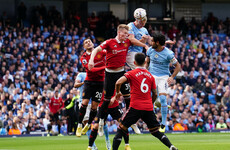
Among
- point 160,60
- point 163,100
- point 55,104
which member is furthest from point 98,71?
point 55,104

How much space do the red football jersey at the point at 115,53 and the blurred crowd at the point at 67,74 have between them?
43.8 ft

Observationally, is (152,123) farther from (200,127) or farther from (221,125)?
(221,125)

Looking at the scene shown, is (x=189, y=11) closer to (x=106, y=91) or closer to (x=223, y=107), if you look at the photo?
(x=223, y=107)

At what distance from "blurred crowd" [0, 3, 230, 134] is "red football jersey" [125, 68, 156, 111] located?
1560 centimetres

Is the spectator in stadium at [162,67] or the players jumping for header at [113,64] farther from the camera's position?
the spectator in stadium at [162,67]

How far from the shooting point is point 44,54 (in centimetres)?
3300

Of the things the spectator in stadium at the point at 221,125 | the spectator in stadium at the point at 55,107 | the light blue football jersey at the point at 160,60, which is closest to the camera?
the light blue football jersey at the point at 160,60

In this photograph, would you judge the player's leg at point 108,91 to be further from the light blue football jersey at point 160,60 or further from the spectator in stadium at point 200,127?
the spectator in stadium at point 200,127

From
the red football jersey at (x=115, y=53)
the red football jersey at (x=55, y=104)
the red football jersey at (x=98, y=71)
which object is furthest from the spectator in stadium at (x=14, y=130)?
the red football jersey at (x=115, y=53)

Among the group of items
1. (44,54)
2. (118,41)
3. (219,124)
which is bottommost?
(219,124)

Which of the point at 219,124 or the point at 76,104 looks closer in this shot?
the point at 76,104

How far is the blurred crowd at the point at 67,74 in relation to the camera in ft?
93.4

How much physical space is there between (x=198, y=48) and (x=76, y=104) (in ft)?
52.1

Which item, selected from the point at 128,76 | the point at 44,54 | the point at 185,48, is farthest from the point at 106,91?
the point at 185,48
